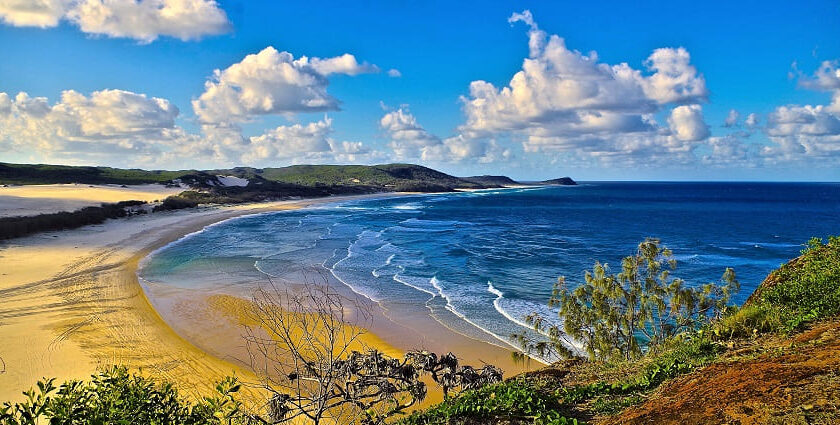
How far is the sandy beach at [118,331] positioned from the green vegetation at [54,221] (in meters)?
9.30

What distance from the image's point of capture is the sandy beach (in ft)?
51.1

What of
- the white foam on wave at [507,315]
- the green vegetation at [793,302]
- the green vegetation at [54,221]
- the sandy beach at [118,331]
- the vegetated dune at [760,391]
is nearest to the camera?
the vegetated dune at [760,391]

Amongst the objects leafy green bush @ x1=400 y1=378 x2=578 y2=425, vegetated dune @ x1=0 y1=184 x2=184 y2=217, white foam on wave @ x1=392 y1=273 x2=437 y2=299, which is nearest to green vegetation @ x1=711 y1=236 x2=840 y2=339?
leafy green bush @ x1=400 y1=378 x2=578 y2=425

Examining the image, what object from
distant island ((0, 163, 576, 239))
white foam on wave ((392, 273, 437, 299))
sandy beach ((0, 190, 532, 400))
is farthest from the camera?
distant island ((0, 163, 576, 239))

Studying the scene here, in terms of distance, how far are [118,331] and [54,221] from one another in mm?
35897

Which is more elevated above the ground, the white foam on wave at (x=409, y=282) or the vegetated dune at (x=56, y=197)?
the vegetated dune at (x=56, y=197)

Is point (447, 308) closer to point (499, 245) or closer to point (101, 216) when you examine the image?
point (499, 245)

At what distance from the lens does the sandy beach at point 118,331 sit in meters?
15.6

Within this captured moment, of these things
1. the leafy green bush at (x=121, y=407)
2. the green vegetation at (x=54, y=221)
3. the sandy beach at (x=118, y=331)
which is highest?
the leafy green bush at (x=121, y=407)

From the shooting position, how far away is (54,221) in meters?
46.1

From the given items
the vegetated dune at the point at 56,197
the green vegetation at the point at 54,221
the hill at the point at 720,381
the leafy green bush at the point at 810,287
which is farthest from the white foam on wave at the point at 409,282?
the vegetated dune at the point at 56,197

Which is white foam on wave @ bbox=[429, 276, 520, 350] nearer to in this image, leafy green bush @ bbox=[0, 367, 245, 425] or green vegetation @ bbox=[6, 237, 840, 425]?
green vegetation @ bbox=[6, 237, 840, 425]

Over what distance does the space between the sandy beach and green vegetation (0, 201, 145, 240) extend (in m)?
9.30

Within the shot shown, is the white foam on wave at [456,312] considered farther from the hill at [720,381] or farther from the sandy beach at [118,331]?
the hill at [720,381]
